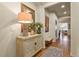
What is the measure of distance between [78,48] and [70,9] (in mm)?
648

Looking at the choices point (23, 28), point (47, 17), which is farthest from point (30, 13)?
point (47, 17)

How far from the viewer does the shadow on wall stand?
4.31 feet

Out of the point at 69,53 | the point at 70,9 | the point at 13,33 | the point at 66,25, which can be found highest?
the point at 70,9

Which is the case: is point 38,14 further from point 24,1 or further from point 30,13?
point 24,1

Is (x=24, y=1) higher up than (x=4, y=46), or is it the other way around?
(x=24, y=1)

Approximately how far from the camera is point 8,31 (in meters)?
1.41

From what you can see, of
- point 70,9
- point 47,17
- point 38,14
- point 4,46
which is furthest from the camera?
point 47,17

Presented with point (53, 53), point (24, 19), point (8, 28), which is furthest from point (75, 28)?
point (8, 28)

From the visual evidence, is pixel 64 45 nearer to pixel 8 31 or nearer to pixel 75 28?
pixel 75 28

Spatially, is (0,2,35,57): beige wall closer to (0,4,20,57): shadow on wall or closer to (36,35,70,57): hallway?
(0,4,20,57): shadow on wall

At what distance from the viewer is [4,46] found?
1351 millimetres

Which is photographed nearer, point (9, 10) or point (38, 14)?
point (9, 10)

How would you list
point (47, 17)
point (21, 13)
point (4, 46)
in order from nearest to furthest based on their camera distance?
point (4, 46) → point (21, 13) → point (47, 17)

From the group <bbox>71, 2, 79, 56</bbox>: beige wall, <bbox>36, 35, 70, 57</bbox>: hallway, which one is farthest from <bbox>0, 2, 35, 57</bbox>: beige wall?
<bbox>71, 2, 79, 56</bbox>: beige wall
